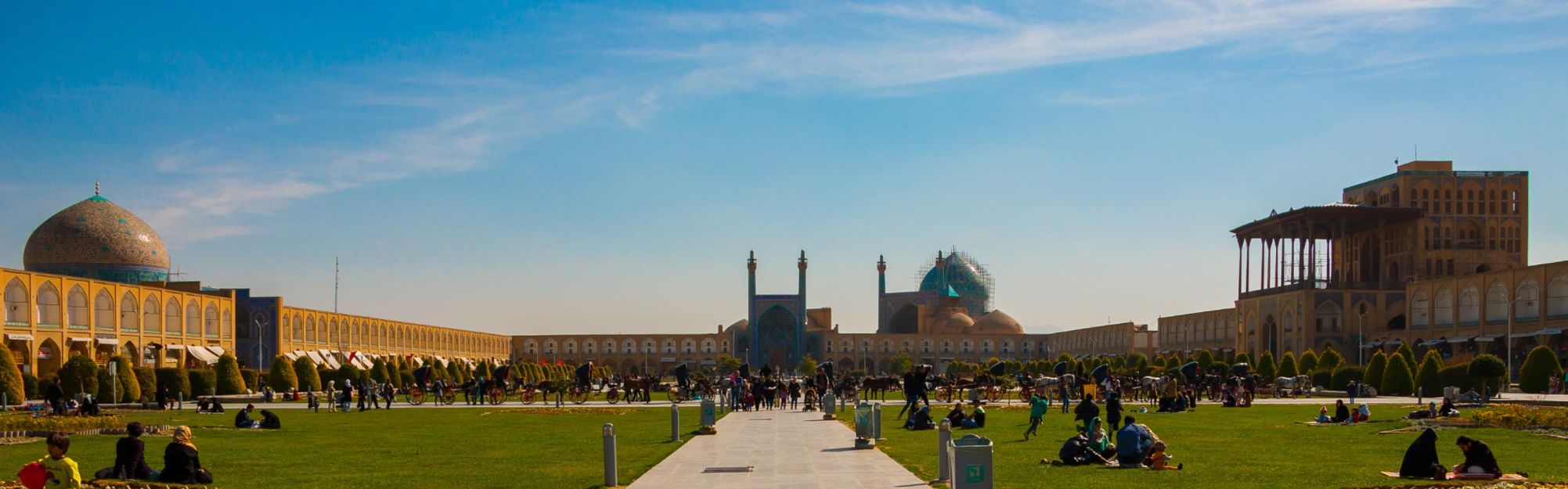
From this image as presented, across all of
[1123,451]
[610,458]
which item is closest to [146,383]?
[610,458]

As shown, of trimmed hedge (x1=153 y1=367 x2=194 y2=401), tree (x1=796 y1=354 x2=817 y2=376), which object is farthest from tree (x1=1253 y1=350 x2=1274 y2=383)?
tree (x1=796 y1=354 x2=817 y2=376)

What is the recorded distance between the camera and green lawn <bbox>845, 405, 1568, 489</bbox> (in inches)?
523

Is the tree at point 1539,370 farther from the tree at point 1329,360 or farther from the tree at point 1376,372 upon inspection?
the tree at point 1329,360

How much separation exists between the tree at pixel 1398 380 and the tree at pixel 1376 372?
914mm

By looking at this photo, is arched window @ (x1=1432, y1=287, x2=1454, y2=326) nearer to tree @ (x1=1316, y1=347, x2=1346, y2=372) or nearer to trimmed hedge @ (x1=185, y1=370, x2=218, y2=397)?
tree @ (x1=1316, y1=347, x2=1346, y2=372)

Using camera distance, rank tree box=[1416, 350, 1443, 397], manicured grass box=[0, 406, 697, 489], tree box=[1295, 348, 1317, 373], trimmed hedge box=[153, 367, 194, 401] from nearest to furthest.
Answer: manicured grass box=[0, 406, 697, 489] → tree box=[1416, 350, 1443, 397] → trimmed hedge box=[153, 367, 194, 401] → tree box=[1295, 348, 1317, 373]

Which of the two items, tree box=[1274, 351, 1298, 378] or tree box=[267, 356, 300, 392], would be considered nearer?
tree box=[267, 356, 300, 392]

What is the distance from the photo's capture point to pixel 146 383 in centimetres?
3950

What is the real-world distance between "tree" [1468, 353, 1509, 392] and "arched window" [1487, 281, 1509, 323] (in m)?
19.1

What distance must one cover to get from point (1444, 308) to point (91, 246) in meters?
57.1

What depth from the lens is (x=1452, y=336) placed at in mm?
59094

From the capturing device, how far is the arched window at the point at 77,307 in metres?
49.2

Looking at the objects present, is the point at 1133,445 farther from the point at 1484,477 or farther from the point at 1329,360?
the point at 1329,360

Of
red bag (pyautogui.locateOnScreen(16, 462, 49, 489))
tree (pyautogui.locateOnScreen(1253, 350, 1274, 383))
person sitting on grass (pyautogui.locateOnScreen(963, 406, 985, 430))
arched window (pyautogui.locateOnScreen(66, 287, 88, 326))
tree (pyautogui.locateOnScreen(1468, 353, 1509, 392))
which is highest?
arched window (pyautogui.locateOnScreen(66, 287, 88, 326))
